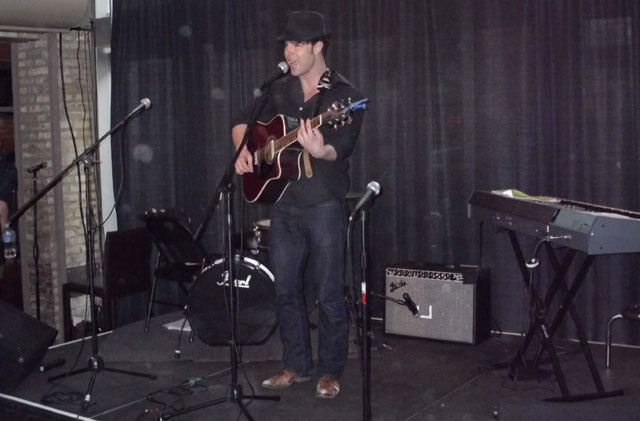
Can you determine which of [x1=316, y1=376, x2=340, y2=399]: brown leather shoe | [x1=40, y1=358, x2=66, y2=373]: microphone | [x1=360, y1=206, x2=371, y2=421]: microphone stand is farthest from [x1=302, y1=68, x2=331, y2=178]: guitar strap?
[x1=40, y1=358, x2=66, y2=373]: microphone

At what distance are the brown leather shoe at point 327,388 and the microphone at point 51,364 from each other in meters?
1.73

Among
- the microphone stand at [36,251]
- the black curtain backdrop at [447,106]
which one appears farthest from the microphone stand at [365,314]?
the microphone stand at [36,251]

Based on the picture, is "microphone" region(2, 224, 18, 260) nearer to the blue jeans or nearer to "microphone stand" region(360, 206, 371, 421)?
the blue jeans

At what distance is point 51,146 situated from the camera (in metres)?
6.23

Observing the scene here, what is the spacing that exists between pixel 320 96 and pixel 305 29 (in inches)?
13.0

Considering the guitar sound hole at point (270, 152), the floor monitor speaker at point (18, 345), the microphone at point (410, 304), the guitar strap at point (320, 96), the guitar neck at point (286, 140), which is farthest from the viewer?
the microphone at point (410, 304)

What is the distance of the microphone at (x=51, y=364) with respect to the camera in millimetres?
4680

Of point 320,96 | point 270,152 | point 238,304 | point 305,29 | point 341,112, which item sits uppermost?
point 305,29

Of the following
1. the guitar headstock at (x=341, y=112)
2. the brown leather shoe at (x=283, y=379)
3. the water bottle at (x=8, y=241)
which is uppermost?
the guitar headstock at (x=341, y=112)

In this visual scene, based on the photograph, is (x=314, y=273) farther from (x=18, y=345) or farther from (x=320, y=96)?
(x=18, y=345)

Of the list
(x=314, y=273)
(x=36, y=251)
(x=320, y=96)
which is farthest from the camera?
(x=36, y=251)

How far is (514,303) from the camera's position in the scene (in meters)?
5.15

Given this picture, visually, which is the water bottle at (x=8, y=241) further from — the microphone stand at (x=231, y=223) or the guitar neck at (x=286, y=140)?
the guitar neck at (x=286, y=140)

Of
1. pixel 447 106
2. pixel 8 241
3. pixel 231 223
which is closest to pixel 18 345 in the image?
pixel 8 241
